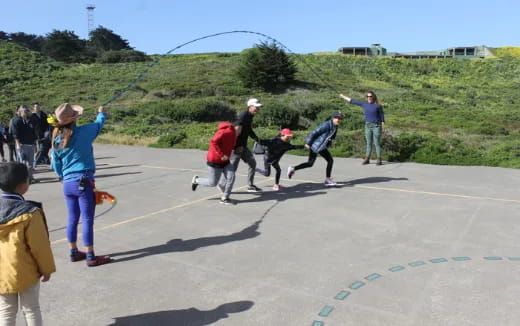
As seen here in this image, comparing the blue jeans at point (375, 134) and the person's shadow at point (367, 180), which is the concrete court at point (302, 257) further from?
the blue jeans at point (375, 134)

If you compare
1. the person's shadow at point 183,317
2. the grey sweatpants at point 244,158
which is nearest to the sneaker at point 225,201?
the grey sweatpants at point 244,158

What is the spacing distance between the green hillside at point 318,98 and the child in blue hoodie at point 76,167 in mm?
7421

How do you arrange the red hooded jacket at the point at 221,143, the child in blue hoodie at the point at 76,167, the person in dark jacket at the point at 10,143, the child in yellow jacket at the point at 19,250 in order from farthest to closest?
1. the person in dark jacket at the point at 10,143
2. the red hooded jacket at the point at 221,143
3. the child in blue hoodie at the point at 76,167
4. the child in yellow jacket at the point at 19,250

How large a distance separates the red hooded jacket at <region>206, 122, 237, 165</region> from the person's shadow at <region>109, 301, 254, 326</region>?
373 cm

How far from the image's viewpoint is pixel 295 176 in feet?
34.1

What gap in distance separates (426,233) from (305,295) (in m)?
2.58

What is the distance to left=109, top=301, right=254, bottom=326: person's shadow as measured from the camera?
372 centimetres

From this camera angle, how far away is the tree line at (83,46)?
2486 inches

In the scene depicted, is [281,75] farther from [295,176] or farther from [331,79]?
[295,176]

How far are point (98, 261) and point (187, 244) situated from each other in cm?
113

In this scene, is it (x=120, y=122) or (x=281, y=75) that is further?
(x=281, y=75)

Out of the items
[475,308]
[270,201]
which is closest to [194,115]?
[270,201]

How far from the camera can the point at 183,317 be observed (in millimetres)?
3814

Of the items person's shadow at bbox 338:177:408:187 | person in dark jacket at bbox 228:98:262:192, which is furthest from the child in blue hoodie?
person's shadow at bbox 338:177:408:187
